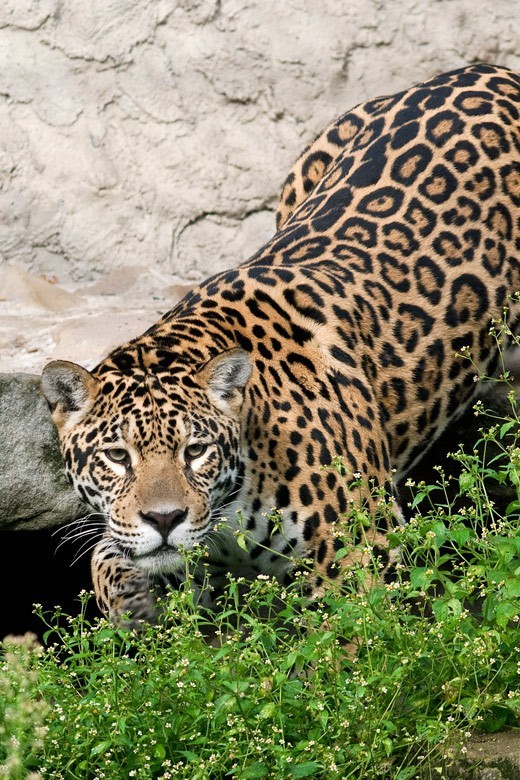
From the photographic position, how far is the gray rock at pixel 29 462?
26.6 feet

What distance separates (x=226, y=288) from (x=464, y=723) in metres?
2.82

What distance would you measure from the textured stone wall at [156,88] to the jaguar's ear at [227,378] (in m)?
5.98

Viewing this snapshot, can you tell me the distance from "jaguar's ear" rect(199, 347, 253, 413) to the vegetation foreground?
1319mm

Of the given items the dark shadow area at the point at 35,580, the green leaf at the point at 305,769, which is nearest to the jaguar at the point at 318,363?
the green leaf at the point at 305,769

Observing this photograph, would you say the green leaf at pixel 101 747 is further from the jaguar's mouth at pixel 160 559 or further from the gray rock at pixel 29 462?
the gray rock at pixel 29 462

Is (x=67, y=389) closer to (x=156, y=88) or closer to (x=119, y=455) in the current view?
(x=119, y=455)

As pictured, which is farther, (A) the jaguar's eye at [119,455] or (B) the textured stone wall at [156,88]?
(B) the textured stone wall at [156,88]

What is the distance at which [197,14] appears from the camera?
12.4 m

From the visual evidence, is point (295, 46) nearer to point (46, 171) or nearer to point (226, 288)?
point (46, 171)

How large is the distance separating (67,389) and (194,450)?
2.34 feet

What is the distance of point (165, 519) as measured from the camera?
6.05 meters

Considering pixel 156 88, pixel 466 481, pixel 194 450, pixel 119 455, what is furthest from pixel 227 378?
pixel 156 88

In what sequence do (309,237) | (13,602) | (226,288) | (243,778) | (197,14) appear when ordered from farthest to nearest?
1. (197,14)
2. (13,602)
3. (309,237)
4. (226,288)
5. (243,778)

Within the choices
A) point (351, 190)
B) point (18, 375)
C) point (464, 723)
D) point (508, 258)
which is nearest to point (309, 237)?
point (351, 190)
